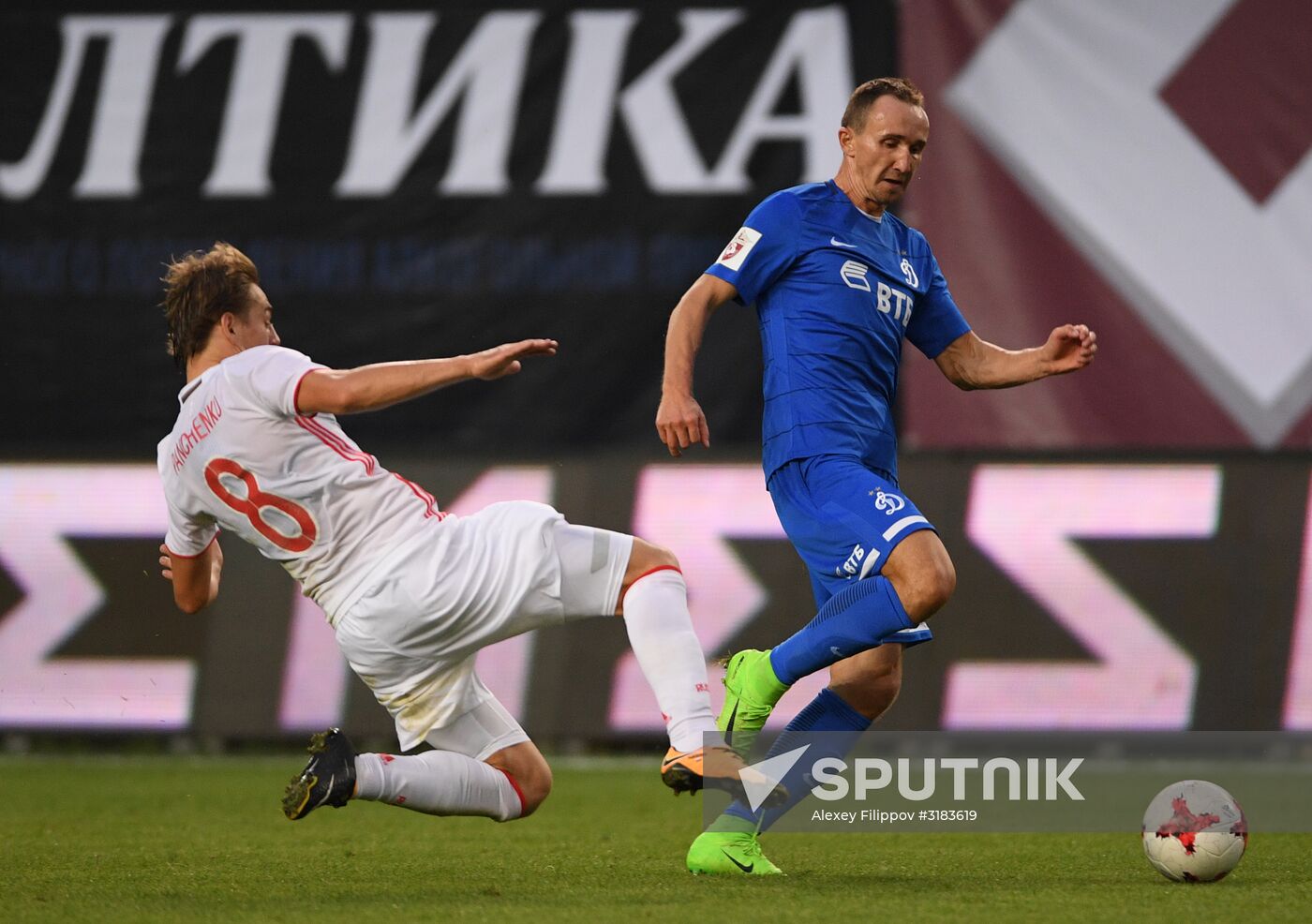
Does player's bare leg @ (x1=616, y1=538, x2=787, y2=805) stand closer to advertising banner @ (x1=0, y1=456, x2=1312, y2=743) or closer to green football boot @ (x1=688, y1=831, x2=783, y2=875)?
green football boot @ (x1=688, y1=831, x2=783, y2=875)

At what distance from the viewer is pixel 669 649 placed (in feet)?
14.8

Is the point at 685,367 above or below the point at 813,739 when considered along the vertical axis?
above

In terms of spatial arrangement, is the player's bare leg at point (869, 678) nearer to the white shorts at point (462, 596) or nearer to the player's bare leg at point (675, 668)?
the player's bare leg at point (675, 668)

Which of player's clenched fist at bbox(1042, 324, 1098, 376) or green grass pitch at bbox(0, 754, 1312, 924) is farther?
player's clenched fist at bbox(1042, 324, 1098, 376)

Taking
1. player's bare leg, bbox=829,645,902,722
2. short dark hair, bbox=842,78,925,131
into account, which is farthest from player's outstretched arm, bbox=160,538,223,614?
short dark hair, bbox=842,78,925,131

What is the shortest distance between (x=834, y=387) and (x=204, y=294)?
5.60 feet

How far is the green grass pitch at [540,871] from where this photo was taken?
4.07m

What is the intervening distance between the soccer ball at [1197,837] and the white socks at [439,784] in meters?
1.72

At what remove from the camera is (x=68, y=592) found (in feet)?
29.7

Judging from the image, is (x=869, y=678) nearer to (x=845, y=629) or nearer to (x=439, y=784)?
(x=845, y=629)

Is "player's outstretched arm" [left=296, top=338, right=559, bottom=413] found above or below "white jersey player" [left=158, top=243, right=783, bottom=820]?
above

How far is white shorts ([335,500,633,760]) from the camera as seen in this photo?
442cm

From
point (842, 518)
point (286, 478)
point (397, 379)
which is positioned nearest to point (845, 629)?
point (842, 518)

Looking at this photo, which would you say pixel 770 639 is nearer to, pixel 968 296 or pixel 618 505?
pixel 618 505
